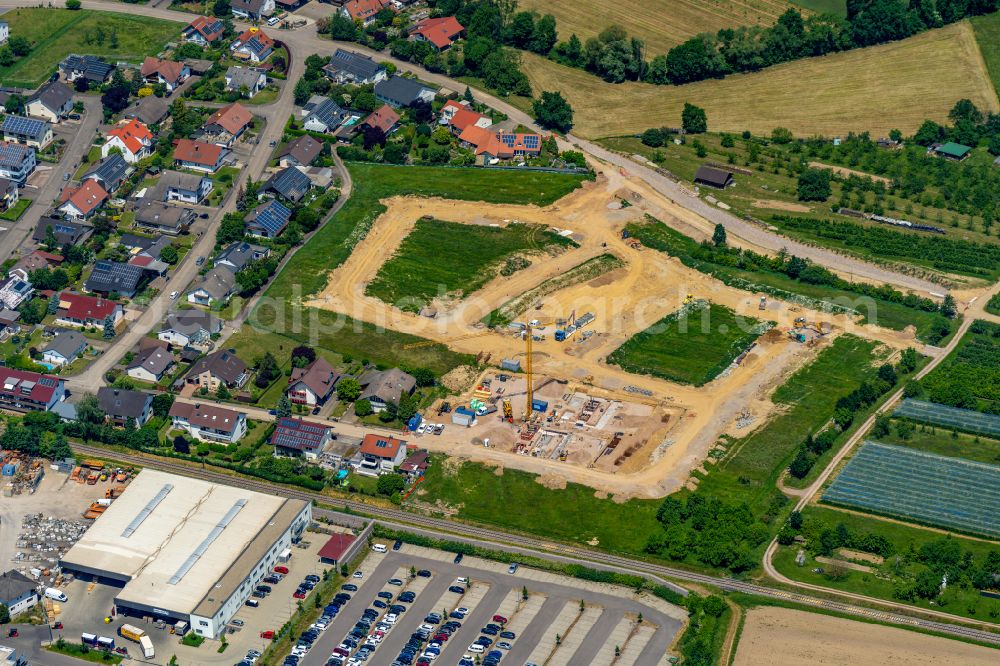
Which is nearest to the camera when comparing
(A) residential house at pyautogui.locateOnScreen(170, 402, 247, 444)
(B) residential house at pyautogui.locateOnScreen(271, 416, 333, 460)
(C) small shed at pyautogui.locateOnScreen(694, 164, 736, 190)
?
(B) residential house at pyautogui.locateOnScreen(271, 416, 333, 460)

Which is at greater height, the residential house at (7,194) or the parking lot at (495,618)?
the parking lot at (495,618)

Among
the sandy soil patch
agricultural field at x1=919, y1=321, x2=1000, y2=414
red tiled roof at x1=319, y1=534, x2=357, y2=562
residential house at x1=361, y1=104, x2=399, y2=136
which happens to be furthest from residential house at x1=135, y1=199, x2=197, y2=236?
agricultural field at x1=919, y1=321, x2=1000, y2=414

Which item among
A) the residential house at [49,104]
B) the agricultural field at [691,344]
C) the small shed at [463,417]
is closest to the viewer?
the small shed at [463,417]

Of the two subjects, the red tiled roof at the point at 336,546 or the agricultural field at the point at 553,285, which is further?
the agricultural field at the point at 553,285

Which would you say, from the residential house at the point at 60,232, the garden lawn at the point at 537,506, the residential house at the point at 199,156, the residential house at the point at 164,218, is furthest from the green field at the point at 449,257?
the residential house at the point at 60,232

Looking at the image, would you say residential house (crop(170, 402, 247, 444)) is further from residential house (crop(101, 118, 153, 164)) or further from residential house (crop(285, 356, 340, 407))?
residential house (crop(101, 118, 153, 164))

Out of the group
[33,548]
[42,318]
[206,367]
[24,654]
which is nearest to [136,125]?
[42,318]

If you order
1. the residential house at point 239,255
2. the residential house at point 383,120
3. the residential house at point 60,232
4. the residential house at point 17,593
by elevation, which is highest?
the residential house at point 383,120

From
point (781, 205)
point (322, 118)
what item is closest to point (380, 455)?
point (322, 118)

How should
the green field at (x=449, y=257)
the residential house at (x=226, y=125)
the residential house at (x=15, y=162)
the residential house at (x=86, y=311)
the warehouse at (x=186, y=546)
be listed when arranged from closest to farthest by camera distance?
the warehouse at (x=186, y=546) → the residential house at (x=86, y=311) → the green field at (x=449, y=257) → the residential house at (x=15, y=162) → the residential house at (x=226, y=125)

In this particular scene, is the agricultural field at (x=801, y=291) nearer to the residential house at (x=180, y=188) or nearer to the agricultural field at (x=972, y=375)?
A: the agricultural field at (x=972, y=375)
